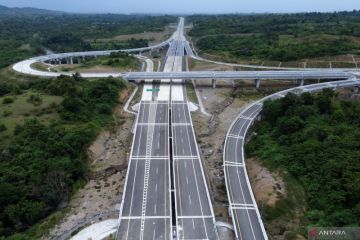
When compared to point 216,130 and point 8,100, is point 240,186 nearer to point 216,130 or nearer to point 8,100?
point 216,130

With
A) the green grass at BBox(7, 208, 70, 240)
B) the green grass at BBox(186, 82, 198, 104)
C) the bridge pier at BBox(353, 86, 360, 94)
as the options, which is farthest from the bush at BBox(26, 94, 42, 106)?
the bridge pier at BBox(353, 86, 360, 94)

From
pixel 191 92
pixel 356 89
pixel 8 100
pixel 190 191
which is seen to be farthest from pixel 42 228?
pixel 356 89

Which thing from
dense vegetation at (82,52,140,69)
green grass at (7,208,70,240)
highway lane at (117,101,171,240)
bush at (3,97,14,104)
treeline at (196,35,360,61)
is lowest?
green grass at (7,208,70,240)

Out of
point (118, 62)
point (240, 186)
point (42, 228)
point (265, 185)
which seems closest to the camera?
point (42, 228)

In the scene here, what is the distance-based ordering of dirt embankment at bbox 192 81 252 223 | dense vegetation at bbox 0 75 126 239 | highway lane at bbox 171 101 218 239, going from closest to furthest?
highway lane at bbox 171 101 218 239 → dense vegetation at bbox 0 75 126 239 → dirt embankment at bbox 192 81 252 223

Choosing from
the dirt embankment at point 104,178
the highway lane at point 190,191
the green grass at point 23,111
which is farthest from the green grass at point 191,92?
the green grass at point 23,111

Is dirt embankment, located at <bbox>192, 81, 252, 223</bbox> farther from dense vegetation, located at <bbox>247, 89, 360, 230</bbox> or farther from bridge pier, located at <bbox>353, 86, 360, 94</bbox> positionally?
bridge pier, located at <bbox>353, 86, 360, 94</bbox>

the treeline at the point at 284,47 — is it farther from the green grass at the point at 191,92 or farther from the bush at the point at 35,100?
the bush at the point at 35,100
